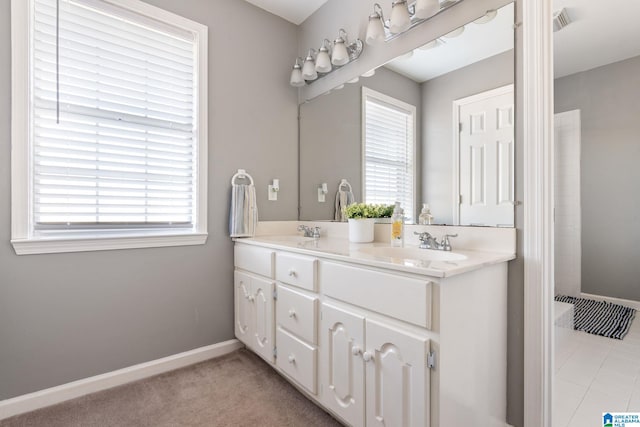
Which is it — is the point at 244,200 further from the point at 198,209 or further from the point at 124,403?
the point at 124,403

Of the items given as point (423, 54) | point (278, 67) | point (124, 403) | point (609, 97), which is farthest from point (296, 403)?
point (609, 97)

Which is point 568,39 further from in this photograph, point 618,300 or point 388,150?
point 618,300

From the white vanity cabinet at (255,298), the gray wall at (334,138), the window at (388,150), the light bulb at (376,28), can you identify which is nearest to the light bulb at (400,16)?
the light bulb at (376,28)

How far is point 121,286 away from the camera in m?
1.78

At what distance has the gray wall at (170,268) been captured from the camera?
1.51 m

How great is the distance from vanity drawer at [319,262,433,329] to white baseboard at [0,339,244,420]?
1200 millimetres

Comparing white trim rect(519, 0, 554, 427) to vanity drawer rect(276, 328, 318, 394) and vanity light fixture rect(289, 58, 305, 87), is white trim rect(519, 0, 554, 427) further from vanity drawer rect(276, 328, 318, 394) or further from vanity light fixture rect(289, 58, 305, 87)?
vanity light fixture rect(289, 58, 305, 87)

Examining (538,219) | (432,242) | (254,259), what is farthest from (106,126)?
(538,219)

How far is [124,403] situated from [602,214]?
13.9 ft

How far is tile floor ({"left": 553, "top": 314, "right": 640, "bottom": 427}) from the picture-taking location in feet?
4.77

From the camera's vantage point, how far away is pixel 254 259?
1904 millimetres

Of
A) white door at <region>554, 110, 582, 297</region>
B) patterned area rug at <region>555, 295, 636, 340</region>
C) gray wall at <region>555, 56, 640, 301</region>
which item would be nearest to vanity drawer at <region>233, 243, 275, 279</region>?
patterned area rug at <region>555, 295, 636, 340</region>

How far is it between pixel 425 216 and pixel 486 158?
0.40 meters

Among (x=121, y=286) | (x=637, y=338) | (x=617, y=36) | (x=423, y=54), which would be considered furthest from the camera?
(x=617, y=36)
